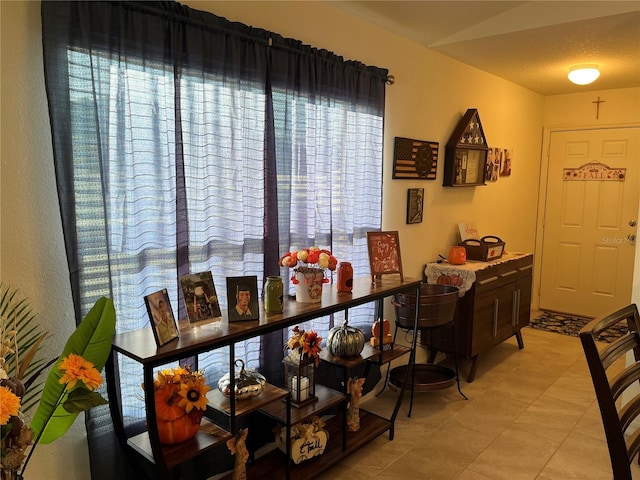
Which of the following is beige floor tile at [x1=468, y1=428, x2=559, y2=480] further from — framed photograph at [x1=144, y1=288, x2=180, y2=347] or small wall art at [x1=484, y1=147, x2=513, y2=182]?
small wall art at [x1=484, y1=147, x2=513, y2=182]

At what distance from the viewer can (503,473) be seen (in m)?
2.39

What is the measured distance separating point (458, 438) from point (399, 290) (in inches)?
35.9

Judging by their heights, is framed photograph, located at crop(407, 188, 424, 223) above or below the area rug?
above

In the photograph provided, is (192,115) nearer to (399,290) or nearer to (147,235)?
(147,235)

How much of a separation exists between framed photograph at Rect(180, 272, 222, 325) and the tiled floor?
1.08 meters

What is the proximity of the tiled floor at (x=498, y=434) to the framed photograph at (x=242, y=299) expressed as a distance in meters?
0.99

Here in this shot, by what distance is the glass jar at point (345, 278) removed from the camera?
238 cm

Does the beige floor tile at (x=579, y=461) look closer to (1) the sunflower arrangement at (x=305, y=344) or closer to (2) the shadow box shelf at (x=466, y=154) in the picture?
(1) the sunflower arrangement at (x=305, y=344)

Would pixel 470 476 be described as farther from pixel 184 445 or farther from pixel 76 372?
pixel 76 372

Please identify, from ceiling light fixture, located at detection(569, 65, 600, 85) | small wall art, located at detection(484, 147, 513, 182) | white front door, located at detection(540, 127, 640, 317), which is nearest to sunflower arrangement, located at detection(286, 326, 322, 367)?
small wall art, located at detection(484, 147, 513, 182)

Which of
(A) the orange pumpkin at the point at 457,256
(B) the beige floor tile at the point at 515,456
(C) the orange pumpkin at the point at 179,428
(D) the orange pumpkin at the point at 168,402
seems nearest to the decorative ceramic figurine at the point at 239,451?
(C) the orange pumpkin at the point at 179,428

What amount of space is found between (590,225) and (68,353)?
5010mm

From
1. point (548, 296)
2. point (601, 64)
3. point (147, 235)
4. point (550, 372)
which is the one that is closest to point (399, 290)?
point (147, 235)

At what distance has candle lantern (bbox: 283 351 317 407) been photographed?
2246mm
